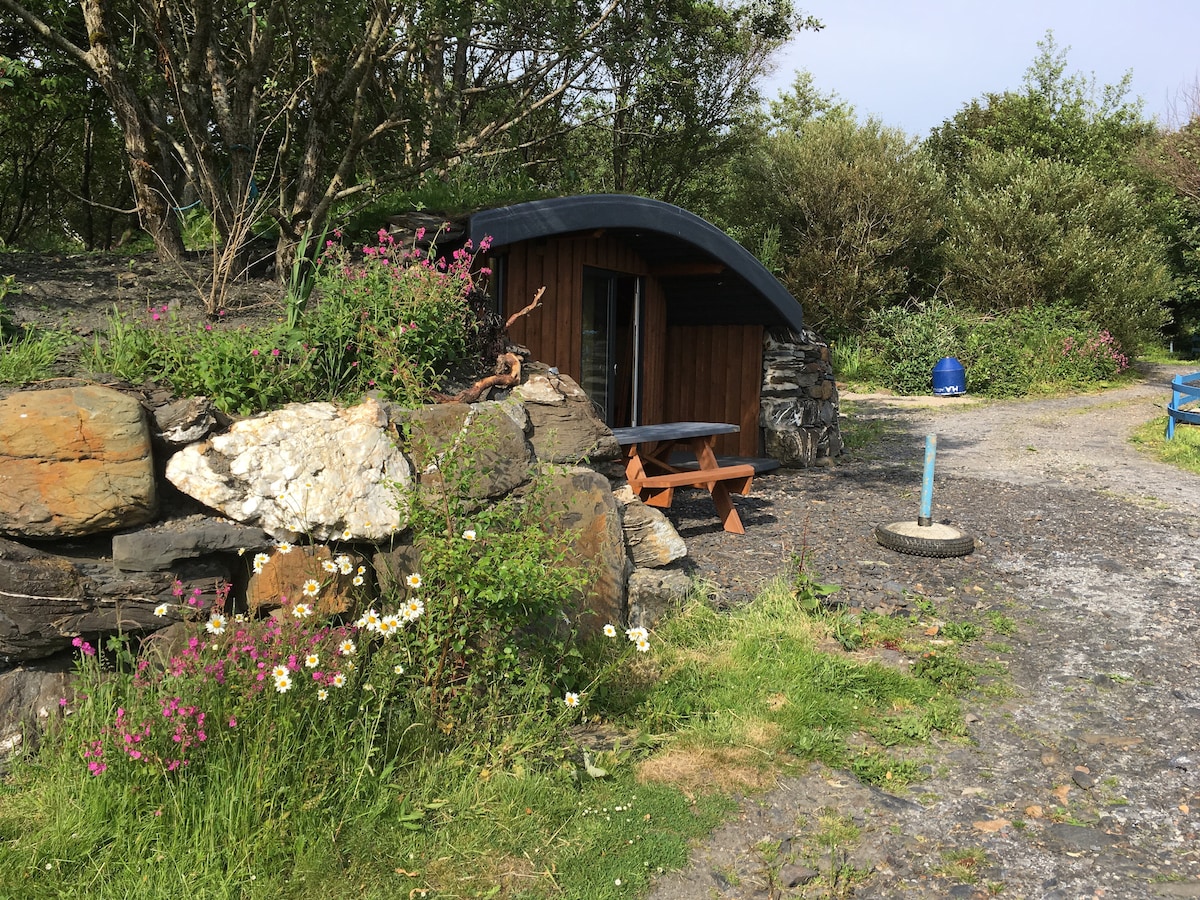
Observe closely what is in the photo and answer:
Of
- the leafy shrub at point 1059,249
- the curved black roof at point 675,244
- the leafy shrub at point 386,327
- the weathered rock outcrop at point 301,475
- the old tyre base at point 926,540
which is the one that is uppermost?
the leafy shrub at point 1059,249

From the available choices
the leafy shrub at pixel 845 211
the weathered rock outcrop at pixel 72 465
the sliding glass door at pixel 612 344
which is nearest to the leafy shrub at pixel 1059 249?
the leafy shrub at pixel 845 211

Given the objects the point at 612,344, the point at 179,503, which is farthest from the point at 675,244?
the point at 179,503

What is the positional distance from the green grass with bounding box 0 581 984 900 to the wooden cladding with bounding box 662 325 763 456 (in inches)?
282

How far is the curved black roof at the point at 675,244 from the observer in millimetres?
7621

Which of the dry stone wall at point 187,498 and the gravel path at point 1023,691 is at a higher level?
the dry stone wall at point 187,498

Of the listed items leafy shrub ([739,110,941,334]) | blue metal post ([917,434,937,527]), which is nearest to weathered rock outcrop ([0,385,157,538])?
blue metal post ([917,434,937,527])

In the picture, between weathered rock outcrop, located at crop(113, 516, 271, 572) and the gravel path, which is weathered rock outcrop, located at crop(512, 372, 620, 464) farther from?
weathered rock outcrop, located at crop(113, 516, 271, 572)

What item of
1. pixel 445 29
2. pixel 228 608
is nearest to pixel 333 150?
pixel 445 29

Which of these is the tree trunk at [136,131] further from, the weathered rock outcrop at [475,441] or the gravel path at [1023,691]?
the gravel path at [1023,691]

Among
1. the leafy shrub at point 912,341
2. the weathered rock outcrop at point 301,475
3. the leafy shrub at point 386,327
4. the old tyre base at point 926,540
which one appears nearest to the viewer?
the weathered rock outcrop at point 301,475

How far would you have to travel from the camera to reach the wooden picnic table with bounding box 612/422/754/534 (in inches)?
297

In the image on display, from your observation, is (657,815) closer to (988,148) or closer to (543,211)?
(543,211)

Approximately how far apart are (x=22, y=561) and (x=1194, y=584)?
7.26m

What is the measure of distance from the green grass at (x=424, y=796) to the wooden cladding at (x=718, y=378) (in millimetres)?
7163
